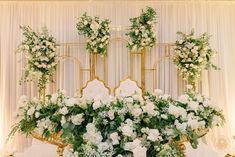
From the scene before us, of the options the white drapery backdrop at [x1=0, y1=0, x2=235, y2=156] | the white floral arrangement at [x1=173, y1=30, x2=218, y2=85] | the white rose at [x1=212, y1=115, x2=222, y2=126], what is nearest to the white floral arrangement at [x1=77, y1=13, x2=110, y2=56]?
the white drapery backdrop at [x1=0, y1=0, x2=235, y2=156]

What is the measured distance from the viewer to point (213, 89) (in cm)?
638

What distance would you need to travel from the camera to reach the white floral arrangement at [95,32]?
5.98 m

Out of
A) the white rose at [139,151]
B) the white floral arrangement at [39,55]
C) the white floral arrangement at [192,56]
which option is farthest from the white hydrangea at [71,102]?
the white floral arrangement at [192,56]

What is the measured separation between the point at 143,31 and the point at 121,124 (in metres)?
3.91

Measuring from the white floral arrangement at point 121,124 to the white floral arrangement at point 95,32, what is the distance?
3595 millimetres

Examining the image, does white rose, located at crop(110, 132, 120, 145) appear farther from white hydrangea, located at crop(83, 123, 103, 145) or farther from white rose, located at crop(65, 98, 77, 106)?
white rose, located at crop(65, 98, 77, 106)

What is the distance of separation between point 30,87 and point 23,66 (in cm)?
39

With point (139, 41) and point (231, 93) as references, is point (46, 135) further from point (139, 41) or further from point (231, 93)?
point (231, 93)

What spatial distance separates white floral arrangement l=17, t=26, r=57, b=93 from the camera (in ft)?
19.4

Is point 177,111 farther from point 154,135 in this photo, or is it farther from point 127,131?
point 127,131

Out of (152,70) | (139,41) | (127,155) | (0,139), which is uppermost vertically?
(139,41)

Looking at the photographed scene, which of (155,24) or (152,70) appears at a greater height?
(155,24)

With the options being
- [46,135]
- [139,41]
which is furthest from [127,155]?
[139,41]

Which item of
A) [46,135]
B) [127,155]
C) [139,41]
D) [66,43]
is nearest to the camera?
[127,155]
